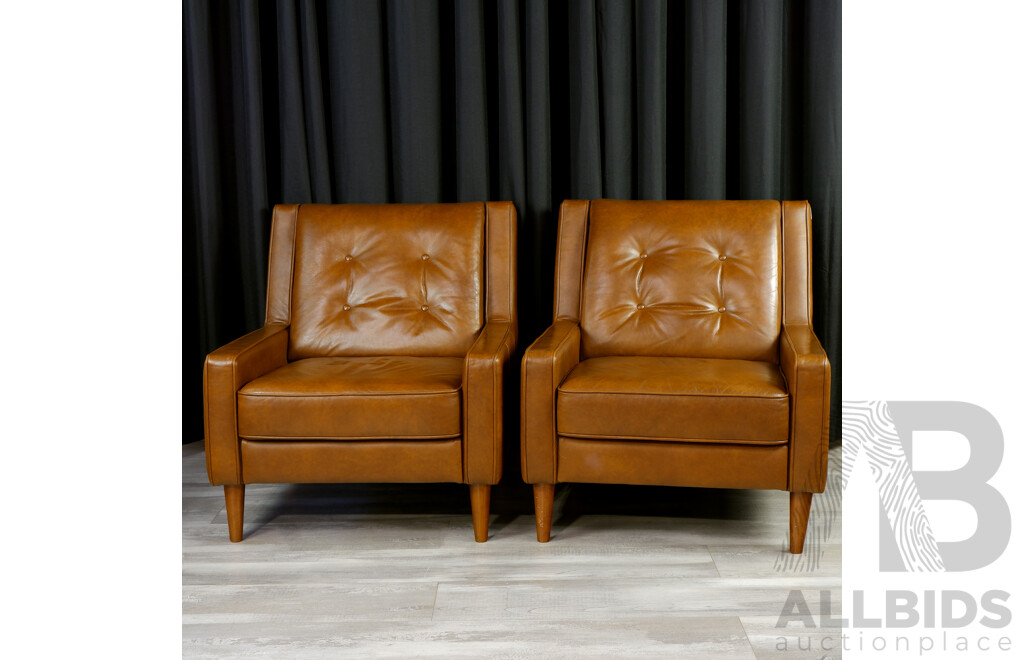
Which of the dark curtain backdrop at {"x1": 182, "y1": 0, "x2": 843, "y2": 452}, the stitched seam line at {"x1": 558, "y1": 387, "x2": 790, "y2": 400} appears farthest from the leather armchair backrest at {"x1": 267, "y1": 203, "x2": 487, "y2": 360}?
the stitched seam line at {"x1": 558, "y1": 387, "x2": 790, "y2": 400}

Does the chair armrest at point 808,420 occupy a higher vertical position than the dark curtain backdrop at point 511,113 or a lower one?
lower

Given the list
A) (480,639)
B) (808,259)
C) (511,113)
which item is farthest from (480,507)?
(511,113)

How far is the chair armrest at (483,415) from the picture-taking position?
2.04m

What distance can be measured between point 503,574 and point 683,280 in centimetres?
108

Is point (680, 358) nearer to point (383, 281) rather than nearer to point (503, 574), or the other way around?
point (503, 574)

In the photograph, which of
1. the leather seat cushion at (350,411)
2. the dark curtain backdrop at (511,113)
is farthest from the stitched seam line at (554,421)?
the dark curtain backdrop at (511,113)

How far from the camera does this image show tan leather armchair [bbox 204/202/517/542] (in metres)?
2.06

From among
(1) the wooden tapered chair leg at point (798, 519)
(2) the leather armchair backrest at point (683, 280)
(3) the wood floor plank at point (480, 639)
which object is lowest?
(3) the wood floor plank at point (480, 639)

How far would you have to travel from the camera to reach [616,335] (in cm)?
247

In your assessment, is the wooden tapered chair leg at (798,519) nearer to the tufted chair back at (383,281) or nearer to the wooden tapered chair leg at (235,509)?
the tufted chair back at (383,281)
